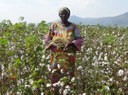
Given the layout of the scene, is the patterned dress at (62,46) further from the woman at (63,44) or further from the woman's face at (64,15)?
the woman's face at (64,15)

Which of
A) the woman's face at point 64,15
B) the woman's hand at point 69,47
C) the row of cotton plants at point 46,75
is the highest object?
the woman's face at point 64,15

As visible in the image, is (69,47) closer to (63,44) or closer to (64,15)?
(63,44)

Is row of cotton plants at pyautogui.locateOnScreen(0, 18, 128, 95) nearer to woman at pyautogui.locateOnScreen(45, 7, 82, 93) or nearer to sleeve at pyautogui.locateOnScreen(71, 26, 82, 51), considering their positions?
woman at pyautogui.locateOnScreen(45, 7, 82, 93)

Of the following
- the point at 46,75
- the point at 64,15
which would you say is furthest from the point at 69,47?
the point at 46,75

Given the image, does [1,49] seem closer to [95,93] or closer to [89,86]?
[89,86]

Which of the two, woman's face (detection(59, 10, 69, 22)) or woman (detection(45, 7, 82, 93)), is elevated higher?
woman's face (detection(59, 10, 69, 22))

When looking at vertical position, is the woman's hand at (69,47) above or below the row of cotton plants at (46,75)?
above

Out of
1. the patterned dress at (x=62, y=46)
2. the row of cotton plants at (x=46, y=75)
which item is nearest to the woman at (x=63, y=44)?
the patterned dress at (x=62, y=46)

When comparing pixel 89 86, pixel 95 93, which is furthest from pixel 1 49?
pixel 95 93

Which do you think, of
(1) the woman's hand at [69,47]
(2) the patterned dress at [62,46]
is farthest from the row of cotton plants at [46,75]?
(1) the woman's hand at [69,47]

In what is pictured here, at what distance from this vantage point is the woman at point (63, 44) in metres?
6.37

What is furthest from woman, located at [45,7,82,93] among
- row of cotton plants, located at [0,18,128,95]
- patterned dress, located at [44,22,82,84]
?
row of cotton plants, located at [0,18,128,95]

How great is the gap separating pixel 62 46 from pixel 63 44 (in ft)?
0.10

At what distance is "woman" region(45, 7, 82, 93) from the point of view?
20.9 feet
